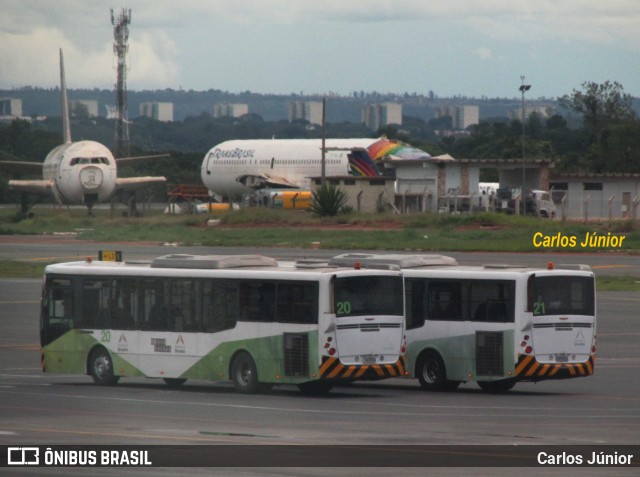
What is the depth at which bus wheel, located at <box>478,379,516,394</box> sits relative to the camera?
92.9ft

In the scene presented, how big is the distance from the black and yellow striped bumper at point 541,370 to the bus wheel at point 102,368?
30.4 feet

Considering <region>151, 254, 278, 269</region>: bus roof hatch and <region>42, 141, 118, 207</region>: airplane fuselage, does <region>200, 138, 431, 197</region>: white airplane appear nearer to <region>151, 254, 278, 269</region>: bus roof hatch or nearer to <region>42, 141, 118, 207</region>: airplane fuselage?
<region>42, 141, 118, 207</region>: airplane fuselage

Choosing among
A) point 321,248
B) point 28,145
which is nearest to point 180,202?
point 28,145

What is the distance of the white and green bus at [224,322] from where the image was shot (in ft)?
87.5

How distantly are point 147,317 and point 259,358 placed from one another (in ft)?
11.3

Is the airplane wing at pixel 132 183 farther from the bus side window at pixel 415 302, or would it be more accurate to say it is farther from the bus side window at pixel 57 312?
the bus side window at pixel 415 302

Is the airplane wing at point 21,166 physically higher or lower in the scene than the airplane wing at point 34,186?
higher

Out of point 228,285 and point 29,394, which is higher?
point 228,285

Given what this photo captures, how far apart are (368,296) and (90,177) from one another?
76178 mm

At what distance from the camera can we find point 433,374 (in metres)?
28.8

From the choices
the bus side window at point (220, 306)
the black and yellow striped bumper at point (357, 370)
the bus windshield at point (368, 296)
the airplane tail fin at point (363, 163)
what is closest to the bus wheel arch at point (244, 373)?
the bus side window at point (220, 306)

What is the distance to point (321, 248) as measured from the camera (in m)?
73.4

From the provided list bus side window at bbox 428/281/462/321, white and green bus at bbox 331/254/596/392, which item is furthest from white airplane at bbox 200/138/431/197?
white and green bus at bbox 331/254/596/392

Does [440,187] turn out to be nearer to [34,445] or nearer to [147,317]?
[147,317]
